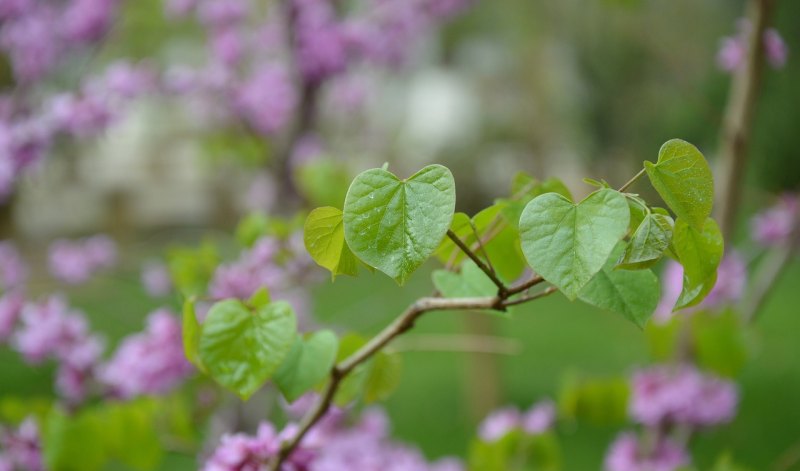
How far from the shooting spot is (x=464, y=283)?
51 cm

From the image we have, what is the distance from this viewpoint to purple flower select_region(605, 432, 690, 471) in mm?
927

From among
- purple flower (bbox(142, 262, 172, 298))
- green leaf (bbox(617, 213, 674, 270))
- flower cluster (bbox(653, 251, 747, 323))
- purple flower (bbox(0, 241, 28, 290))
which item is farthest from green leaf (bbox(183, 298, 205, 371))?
purple flower (bbox(0, 241, 28, 290))

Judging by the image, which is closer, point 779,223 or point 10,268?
point 779,223

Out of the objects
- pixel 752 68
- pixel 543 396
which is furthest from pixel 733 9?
pixel 752 68

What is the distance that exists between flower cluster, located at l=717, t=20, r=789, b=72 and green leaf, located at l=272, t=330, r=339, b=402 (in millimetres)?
563

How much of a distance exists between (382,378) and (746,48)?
0.55 metres

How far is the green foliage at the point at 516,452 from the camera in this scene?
0.89m

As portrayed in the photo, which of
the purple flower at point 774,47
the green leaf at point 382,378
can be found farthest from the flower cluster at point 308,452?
the purple flower at point 774,47

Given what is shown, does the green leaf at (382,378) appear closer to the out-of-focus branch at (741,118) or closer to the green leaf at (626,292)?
the green leaf at (626,292)

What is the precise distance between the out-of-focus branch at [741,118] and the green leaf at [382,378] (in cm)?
47

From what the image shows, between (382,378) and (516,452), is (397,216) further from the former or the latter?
(516,452)

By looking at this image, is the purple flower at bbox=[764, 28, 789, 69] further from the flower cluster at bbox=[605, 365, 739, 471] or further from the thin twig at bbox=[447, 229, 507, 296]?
the thin twig at bbox=[447, 229, 507, 296]

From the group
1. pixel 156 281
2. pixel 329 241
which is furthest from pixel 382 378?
pixel 156 281

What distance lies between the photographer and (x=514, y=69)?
8.85m
